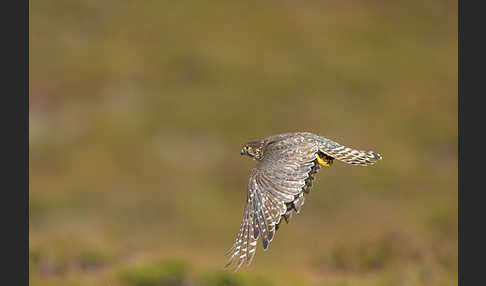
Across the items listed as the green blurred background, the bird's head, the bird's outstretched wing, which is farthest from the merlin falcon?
the green blurred background

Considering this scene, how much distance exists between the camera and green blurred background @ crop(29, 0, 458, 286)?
20.7 m

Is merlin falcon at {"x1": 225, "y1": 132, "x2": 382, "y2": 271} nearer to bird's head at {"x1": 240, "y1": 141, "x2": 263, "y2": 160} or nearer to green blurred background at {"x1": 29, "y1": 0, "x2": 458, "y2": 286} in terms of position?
bird's head at {"x1": 240, "y1": 141, "x2": 263, "y2": 160}

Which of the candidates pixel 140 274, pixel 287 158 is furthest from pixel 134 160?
pixel 287 158

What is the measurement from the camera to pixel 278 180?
22.6 ft

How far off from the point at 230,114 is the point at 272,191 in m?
19.8

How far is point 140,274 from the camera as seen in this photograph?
10.2 meters

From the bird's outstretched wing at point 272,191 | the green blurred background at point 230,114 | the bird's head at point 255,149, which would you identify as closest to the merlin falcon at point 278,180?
the bird's outstretched wing at point 272,191

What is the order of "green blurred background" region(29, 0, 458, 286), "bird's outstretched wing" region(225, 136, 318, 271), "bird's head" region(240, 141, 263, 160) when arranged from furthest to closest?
"green blurred background" region(29, 0, 458, 286) → "bird's head" region(240, 141, 263, 160) → "bird's outstretched wing" region(225, 136, 318, 271)

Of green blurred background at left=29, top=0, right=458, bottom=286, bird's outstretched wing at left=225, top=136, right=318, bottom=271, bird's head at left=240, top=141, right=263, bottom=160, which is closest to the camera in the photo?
bird's outstretched wing at left=225, top=136, right=318, bottom=271

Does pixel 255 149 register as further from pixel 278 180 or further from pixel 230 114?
pixel 230 114

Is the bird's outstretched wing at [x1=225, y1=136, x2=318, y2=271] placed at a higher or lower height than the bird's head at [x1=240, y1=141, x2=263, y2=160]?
lower

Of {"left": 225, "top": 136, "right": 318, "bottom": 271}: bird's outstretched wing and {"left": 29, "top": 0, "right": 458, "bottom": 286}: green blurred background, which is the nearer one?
{"left": 225, "top": 136, "right": 318, "bottom": 271}: bird's outstretched wing

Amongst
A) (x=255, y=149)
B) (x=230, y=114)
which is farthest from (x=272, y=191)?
(x=230, y=114)

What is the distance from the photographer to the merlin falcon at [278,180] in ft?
21.8
